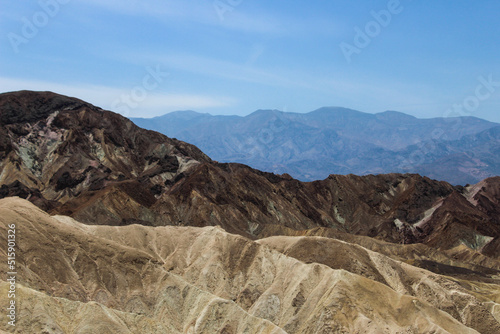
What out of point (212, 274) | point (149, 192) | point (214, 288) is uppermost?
point (149, 192)

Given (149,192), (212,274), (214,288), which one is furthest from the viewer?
(149,192)

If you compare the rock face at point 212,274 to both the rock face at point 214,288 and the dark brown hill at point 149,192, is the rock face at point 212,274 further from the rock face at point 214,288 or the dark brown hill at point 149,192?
the dark brown hill at point 149,192

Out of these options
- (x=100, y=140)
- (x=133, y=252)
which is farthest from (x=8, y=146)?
(x=133, y=252)

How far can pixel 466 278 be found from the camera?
123m

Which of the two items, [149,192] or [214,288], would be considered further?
[149,192]

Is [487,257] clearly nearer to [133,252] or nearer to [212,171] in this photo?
[212,171]

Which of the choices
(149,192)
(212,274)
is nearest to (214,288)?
(212,274)

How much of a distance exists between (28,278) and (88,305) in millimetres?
16448

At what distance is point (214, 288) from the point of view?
88750mm

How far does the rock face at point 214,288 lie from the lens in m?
62.0

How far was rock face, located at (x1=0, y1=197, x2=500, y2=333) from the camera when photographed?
6200 cm

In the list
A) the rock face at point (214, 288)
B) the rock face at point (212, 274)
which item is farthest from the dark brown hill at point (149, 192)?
the rock face at point (214, 288)

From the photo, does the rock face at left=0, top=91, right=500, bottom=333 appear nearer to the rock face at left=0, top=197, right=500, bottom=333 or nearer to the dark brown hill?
the rock face at left=0, top=197, right=500, bottom=333

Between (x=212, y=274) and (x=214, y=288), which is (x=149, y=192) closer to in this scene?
(x=212, y=274)
